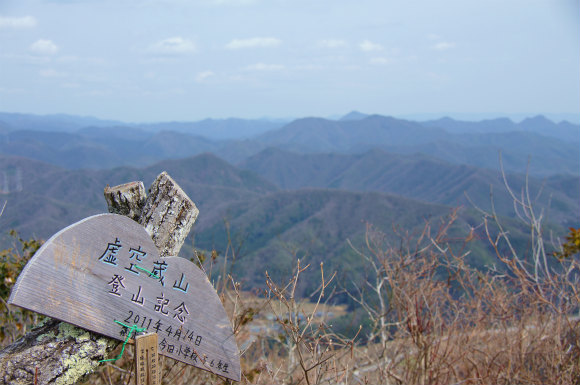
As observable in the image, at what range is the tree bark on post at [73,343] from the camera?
2.18 metres

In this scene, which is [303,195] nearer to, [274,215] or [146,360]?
[274,215]

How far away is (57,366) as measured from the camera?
2217 mm

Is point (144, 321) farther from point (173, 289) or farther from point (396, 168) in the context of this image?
point (396, 168)

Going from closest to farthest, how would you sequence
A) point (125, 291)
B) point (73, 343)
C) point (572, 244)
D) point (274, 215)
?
point (73, 343), point (125, 291), point (572, 244), point (274, 215)

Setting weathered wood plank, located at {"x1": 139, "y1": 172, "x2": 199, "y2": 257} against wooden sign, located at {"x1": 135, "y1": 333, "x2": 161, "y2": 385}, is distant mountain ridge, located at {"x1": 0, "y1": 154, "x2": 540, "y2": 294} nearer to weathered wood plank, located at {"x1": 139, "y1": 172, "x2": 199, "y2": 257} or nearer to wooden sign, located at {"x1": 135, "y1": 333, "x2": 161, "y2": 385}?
weathered wood plank, located at {"x1": 139, "y1": 172, "x2": 199, "y2": 257}

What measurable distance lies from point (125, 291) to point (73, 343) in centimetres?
34

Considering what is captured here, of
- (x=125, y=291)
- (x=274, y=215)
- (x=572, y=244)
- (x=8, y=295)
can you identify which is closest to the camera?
(x=125, y=291)

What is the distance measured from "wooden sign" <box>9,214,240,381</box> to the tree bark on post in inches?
4.2

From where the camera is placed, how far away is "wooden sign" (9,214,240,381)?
2178 millimetres

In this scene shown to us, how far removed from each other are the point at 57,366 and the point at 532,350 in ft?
14.2

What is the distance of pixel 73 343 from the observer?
2.27 meters

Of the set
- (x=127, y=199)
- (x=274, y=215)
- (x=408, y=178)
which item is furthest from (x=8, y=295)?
(x=408, y=178)

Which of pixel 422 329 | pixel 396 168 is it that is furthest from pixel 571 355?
pixel 396 168

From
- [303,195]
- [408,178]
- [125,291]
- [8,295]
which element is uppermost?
[125,291]
